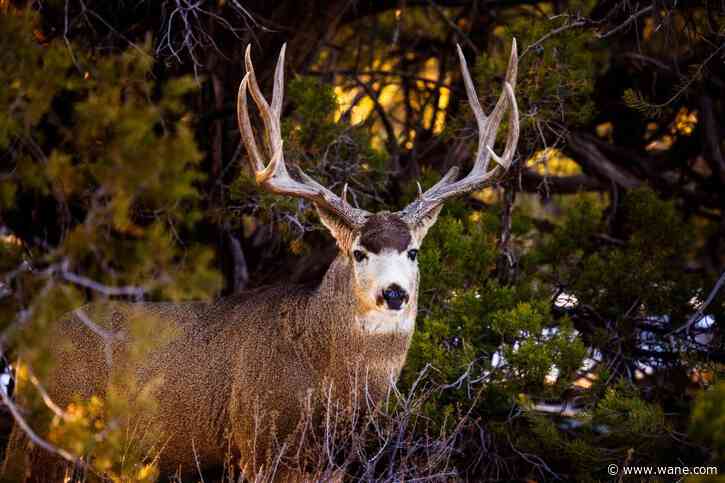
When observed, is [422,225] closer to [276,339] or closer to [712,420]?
[276,339]

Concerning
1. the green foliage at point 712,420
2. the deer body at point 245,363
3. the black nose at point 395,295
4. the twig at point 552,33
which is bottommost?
the deer body at point 245,363

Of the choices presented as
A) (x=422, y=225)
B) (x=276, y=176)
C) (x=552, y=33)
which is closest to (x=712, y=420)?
(x=422, y=225)

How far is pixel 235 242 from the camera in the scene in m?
10.0

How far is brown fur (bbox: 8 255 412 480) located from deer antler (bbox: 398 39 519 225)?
68 cm

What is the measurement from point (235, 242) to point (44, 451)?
3.49 metres

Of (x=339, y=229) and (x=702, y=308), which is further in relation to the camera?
(x=702, y=308)

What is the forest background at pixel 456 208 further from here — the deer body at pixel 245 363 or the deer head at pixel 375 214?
the deer head at pixel 375 214

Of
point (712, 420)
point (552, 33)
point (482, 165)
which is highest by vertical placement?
point (552, 33)

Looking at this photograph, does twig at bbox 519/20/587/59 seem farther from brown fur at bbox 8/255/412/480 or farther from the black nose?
the black nose

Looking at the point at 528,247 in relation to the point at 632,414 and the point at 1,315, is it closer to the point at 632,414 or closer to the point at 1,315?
the point at 632,414

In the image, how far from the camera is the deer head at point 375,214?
6492 mm

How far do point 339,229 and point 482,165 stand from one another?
4.35 feet

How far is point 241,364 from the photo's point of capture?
6.96 meters

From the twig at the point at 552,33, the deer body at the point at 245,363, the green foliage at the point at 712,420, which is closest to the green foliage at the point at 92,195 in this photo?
the deer body at the point at 245,363
